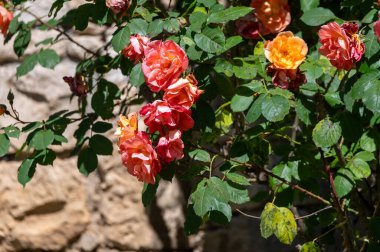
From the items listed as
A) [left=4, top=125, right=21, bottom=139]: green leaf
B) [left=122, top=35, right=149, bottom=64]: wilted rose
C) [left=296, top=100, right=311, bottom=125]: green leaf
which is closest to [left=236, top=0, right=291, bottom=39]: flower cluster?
[left=296, top=100, right=311, bottom=125]: green leaf

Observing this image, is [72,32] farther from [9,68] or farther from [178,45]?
[178,45]


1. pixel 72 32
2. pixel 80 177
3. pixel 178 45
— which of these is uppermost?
pixel 178 45

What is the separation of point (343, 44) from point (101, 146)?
67 cm

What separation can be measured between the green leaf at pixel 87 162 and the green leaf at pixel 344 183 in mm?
586

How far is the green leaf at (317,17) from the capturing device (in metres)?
1.59

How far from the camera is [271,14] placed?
1.73 m

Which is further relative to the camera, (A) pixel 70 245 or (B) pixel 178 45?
(A) pixel 70 245

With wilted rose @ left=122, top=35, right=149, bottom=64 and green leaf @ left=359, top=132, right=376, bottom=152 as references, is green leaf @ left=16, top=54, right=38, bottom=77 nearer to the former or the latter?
wilted rose @ left=122, top=35, right=149, bottom=64

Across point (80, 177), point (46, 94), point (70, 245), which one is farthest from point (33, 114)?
point (70, 245)

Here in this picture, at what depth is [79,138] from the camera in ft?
5.69

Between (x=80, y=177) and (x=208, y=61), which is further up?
(x=208, y=61)

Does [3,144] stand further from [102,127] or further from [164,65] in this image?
[164,65]

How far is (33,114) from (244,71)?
1.16m

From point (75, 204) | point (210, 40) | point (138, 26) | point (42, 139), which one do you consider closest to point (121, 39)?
point (138, 26)
